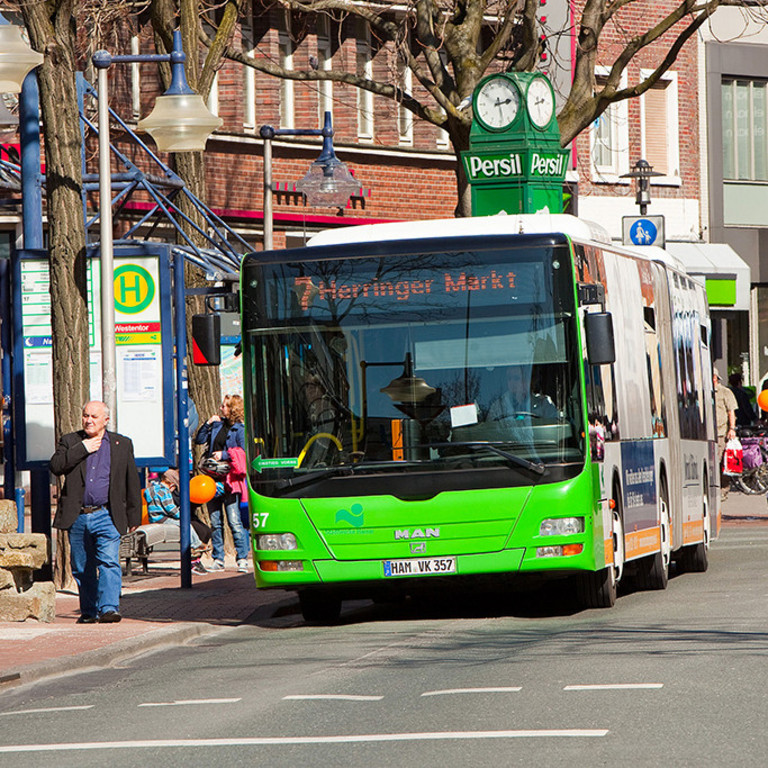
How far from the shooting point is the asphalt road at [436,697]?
835cm

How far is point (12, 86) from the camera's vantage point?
1509 centimetres

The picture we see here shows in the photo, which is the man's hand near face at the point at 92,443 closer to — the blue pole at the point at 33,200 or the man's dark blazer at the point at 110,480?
the man's dark blazer at the point at 110,480

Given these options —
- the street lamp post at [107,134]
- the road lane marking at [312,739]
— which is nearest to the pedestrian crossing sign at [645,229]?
the street lamp post at [107,134]

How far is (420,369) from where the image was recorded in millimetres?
14477

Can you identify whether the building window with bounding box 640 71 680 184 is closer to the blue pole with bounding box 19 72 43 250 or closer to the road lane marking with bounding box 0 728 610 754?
the blue pole with bounding box 19 72 43 250

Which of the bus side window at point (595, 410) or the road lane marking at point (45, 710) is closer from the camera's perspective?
the road lane marking at point (45, 710)

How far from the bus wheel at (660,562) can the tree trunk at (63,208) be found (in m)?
5.06

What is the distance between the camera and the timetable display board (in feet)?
58.1

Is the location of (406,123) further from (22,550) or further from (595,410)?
(595,410)

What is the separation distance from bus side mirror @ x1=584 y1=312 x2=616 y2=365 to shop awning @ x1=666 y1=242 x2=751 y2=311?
2272cm

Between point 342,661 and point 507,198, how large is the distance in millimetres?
12707

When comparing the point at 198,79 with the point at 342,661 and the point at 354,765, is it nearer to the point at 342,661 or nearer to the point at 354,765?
the point at 342,661

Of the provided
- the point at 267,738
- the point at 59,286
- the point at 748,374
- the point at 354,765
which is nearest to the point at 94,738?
the point at 267,738

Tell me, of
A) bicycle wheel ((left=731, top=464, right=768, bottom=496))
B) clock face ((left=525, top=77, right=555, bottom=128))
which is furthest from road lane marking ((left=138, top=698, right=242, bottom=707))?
bicycle wheel ((left=731, top=464, right=768, bottom=496))
